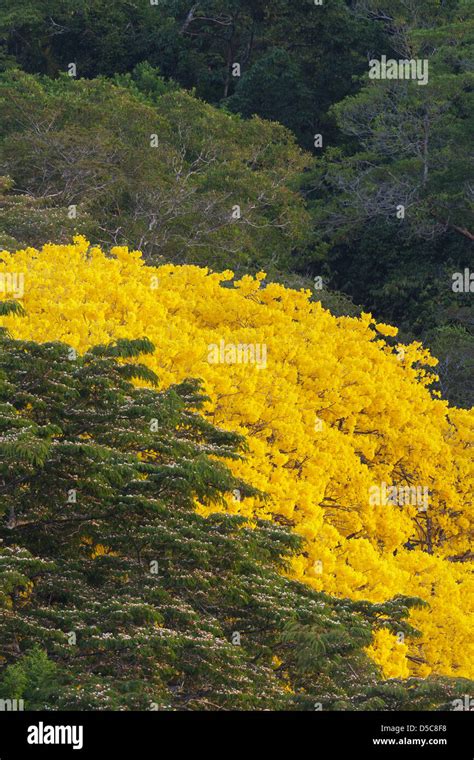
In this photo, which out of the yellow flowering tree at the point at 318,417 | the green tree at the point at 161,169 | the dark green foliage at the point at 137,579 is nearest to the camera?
the dark green foliage at the point at 137,579

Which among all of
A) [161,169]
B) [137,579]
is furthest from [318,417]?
[161,169]

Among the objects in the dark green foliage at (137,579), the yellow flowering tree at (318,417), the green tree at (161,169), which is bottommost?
the dark green foliage at (137,579)

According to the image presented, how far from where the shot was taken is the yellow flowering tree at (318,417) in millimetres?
23250

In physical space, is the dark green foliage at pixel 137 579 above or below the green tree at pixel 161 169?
below

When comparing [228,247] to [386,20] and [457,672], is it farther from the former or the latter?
[457,672]

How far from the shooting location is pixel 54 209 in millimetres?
37312

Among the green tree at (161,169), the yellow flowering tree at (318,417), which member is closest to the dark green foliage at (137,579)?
the yellow flowering tree at (318,417)

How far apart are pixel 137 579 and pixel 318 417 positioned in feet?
32.1

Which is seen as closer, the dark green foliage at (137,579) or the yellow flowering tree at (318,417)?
the dark green foliage at (137,579)

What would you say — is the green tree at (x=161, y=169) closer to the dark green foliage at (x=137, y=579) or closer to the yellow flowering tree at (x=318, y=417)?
the yellow flowering tree at (x=318, y=417)

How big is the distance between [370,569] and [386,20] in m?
36.2

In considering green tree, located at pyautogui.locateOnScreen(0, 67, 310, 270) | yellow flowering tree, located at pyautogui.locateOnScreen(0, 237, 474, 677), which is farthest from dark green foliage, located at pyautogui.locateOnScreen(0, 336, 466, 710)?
green tree, located at pyautogui.locateOnScreen(0, 67, 310, 270)

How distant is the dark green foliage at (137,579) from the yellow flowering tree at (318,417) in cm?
250

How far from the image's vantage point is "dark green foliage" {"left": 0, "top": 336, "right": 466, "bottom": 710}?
1655 centimetres
